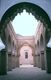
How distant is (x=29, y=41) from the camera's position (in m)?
31.5

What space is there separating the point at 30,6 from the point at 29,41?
67.9 ft

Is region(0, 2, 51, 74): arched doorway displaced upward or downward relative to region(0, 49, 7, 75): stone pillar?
upward

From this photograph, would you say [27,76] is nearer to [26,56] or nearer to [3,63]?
[3,63]

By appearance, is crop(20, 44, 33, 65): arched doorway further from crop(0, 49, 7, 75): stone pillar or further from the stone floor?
crop(0, 49, 7, 75): stone pillar

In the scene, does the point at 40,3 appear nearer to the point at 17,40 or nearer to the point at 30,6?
the point at 30,6

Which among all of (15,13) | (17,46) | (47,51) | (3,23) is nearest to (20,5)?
(15,13)

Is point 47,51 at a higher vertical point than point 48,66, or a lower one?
higher

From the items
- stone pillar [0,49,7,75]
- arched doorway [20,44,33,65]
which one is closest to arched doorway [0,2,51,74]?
stone pillar [0,49,7,75]

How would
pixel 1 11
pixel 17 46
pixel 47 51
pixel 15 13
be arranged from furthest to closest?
1. pixel 17 46
2. pixel 47 51
3. pixel 15 13
4. pixel 1 11

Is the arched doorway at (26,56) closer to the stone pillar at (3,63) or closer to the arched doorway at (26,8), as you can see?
the stone pillar at (3,63)

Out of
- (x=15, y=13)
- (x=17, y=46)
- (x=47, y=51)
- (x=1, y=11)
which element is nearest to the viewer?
(x=1, y=11)

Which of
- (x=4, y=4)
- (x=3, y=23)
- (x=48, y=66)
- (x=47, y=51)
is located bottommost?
(x=48, y=66)

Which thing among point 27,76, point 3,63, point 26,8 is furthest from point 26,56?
point 26,8

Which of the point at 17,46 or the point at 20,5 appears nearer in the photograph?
the point at 20,5
